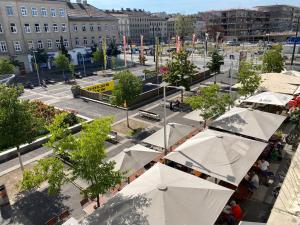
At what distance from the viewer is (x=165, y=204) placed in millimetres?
8492

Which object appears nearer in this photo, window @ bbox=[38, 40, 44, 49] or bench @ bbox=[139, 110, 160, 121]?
bench @ bbox=[139, 110, 160, 121]

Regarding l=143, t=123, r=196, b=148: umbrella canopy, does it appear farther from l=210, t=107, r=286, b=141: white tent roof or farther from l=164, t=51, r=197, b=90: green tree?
l=164, t=51, r=197, b=90: green tree

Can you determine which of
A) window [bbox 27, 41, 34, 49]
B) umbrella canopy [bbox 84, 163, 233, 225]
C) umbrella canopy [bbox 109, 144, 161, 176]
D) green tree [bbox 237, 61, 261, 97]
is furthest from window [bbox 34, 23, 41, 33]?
umbrella canopy [bbox 84, 163, 233, 225]

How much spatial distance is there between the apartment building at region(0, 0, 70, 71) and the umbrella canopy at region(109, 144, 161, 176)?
43.7 m

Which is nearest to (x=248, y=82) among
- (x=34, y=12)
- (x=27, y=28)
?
(x=27, y=28)

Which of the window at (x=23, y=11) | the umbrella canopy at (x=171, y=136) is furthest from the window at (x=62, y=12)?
the umbrella canopy at (x=171, y=136)

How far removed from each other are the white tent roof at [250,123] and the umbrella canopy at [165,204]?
6.25 metres

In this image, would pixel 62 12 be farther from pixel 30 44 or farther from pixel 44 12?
pixel 30 44

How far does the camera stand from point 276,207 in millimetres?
7629

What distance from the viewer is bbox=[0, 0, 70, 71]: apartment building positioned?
47.6m

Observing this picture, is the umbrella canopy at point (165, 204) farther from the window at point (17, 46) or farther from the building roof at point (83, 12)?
the building roof at point (83, 12)

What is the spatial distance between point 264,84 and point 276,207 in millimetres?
18227

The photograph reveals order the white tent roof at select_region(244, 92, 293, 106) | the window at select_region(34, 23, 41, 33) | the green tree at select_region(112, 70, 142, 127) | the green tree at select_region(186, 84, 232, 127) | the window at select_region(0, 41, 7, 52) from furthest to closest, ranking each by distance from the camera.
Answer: the window at select_region(34, 23, 41, 33) → the window at select_region(0, 41, 7, 52) → the green tree at select_region(112, 70, 142, 127) → the white tent roof at select_region(244, 92, 293, 106) → the green tree at select_region(186, 84, 232, 127)

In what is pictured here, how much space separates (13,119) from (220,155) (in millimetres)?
10400
